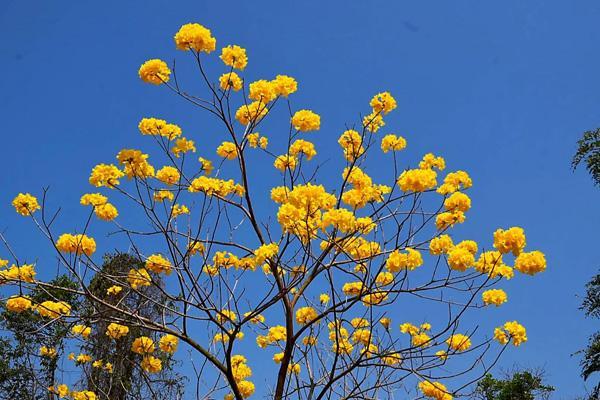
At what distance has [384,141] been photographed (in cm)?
456

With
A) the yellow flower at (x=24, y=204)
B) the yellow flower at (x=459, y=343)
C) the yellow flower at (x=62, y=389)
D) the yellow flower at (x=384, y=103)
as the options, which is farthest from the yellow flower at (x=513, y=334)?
the yellow flower at (x=62, y=389)

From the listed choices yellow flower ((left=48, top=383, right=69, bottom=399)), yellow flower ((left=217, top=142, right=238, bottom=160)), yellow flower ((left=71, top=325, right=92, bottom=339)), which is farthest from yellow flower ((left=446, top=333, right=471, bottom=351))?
yellow flower ((left=48, top=383, right=69, bottom=399))

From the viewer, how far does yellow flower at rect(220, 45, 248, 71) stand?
408 centimetres

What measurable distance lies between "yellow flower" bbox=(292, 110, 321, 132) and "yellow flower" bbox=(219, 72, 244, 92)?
0.47 metres

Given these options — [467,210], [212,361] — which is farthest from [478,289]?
[212,361]

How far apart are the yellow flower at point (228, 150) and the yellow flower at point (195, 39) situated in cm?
78

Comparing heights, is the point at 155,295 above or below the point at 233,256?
above

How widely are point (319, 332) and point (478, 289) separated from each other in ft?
4.92

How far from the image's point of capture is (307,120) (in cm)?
423

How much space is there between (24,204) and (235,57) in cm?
177

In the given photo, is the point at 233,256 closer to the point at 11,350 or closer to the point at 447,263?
the point at 447,263

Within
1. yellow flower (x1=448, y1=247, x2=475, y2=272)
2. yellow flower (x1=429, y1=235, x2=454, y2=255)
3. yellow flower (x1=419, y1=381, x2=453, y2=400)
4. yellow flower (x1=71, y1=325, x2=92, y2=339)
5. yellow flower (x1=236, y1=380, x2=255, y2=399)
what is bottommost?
yellow flower (x1=419, y1=381, x2=453, y2=400)

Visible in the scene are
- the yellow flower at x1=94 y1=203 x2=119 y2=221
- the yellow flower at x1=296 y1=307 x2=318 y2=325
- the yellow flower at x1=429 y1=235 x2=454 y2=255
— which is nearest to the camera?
the yellow flower at x1=429 y1=235 x2=454 y2=255

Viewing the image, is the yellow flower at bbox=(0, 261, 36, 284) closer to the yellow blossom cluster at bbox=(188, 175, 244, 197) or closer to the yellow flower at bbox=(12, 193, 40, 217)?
the yellow flower at bbox=(12, 193, 40, 217)
